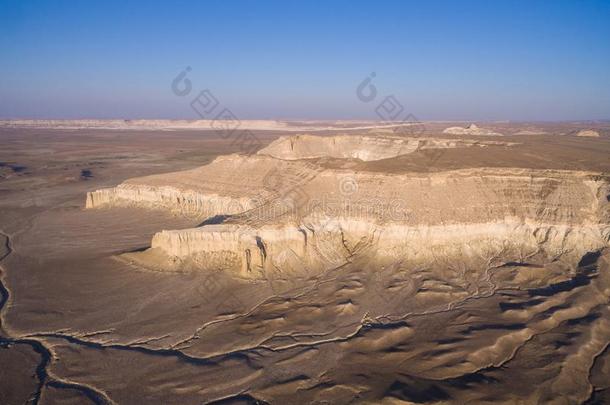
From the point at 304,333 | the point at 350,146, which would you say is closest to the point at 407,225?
the point at 304,333

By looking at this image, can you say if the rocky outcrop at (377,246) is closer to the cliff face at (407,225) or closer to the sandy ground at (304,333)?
the cliff face at (407,225)

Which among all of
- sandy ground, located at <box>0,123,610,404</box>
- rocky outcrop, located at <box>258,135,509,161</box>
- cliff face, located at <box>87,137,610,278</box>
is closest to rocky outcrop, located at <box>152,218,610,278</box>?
cliff face, located at <box>87,137,610,278</box>

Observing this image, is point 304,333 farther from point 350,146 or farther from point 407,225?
point 350,146

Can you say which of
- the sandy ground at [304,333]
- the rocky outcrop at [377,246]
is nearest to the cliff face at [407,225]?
the rocky outcrop at [377,246]

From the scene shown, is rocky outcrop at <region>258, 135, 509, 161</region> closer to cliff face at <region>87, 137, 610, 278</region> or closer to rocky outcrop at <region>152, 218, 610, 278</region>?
cliff face at <region>87, 137, 610, 278</region>

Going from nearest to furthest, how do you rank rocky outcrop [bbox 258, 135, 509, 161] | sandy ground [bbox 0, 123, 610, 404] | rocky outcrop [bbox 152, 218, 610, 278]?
sandy ground [bbox 0, 123, 610, 404], rocky outcrop [bbox 152, 218, 610, 278], rocky outcrop [bbox 258, 135, 509, 161]
